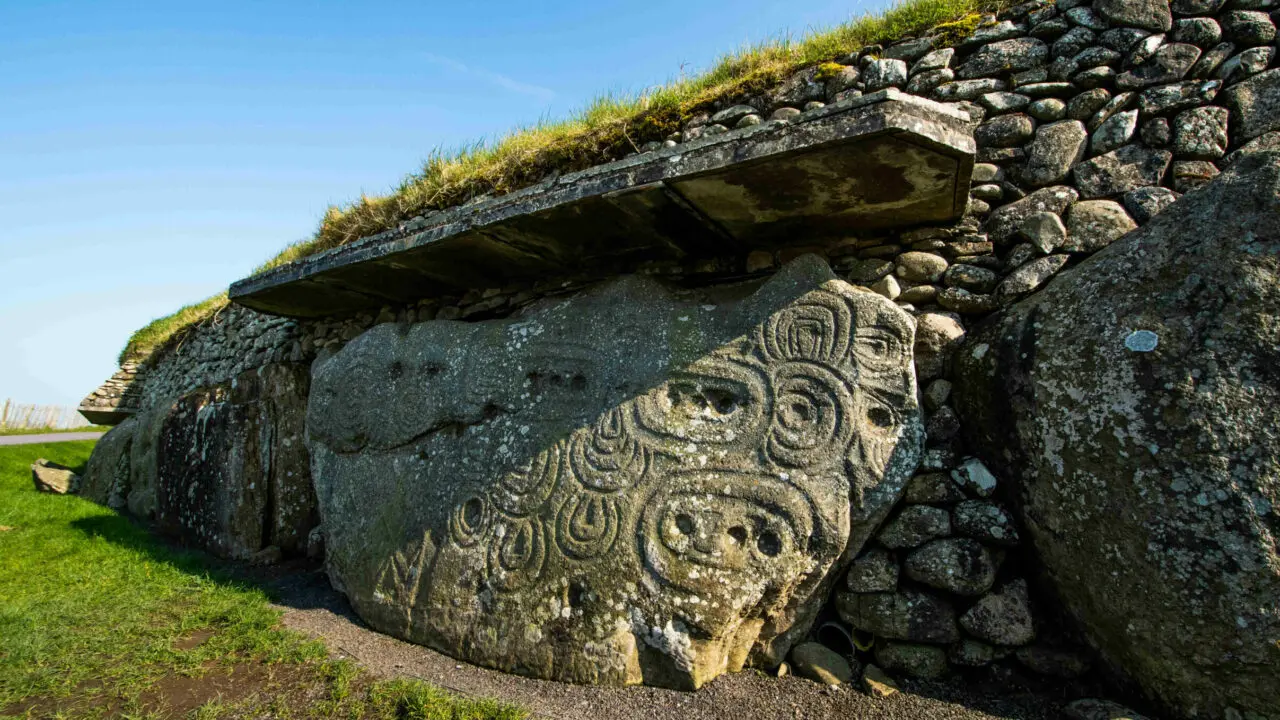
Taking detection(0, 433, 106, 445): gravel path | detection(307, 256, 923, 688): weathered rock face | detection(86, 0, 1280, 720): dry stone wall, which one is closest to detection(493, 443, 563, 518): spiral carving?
detection(307, 256, 923, 688): weathered rock face

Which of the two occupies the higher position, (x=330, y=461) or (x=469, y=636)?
(x=330, y=461)

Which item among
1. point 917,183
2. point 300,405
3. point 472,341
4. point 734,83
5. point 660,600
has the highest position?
point 734,83

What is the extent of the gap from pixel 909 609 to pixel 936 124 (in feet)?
6.54

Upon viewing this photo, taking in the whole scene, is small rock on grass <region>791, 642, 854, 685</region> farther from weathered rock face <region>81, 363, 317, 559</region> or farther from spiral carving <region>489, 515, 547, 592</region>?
weathered rock face <region>81, 363, 317, 559</region>

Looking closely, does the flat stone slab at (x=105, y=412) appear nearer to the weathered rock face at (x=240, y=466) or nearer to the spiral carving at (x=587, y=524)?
the weathered rock face at (x=240, y=466)

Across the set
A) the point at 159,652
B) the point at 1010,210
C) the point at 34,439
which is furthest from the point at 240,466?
the point at 34,439

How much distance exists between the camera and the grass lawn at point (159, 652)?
283 cm

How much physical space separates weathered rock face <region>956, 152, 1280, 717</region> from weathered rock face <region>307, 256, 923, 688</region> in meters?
0.59

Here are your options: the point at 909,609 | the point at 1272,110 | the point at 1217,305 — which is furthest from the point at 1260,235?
the point at 909,609

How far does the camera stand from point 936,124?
276 centimetres

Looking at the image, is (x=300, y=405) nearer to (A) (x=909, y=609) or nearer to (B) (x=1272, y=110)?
(A) (x=909, y=609)

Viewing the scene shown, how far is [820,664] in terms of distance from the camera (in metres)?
2.97

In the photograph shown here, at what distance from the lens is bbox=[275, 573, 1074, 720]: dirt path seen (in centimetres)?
267

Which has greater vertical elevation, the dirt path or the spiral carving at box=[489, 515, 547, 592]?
the spiral carving at box=[489, 515, 547, 592]
